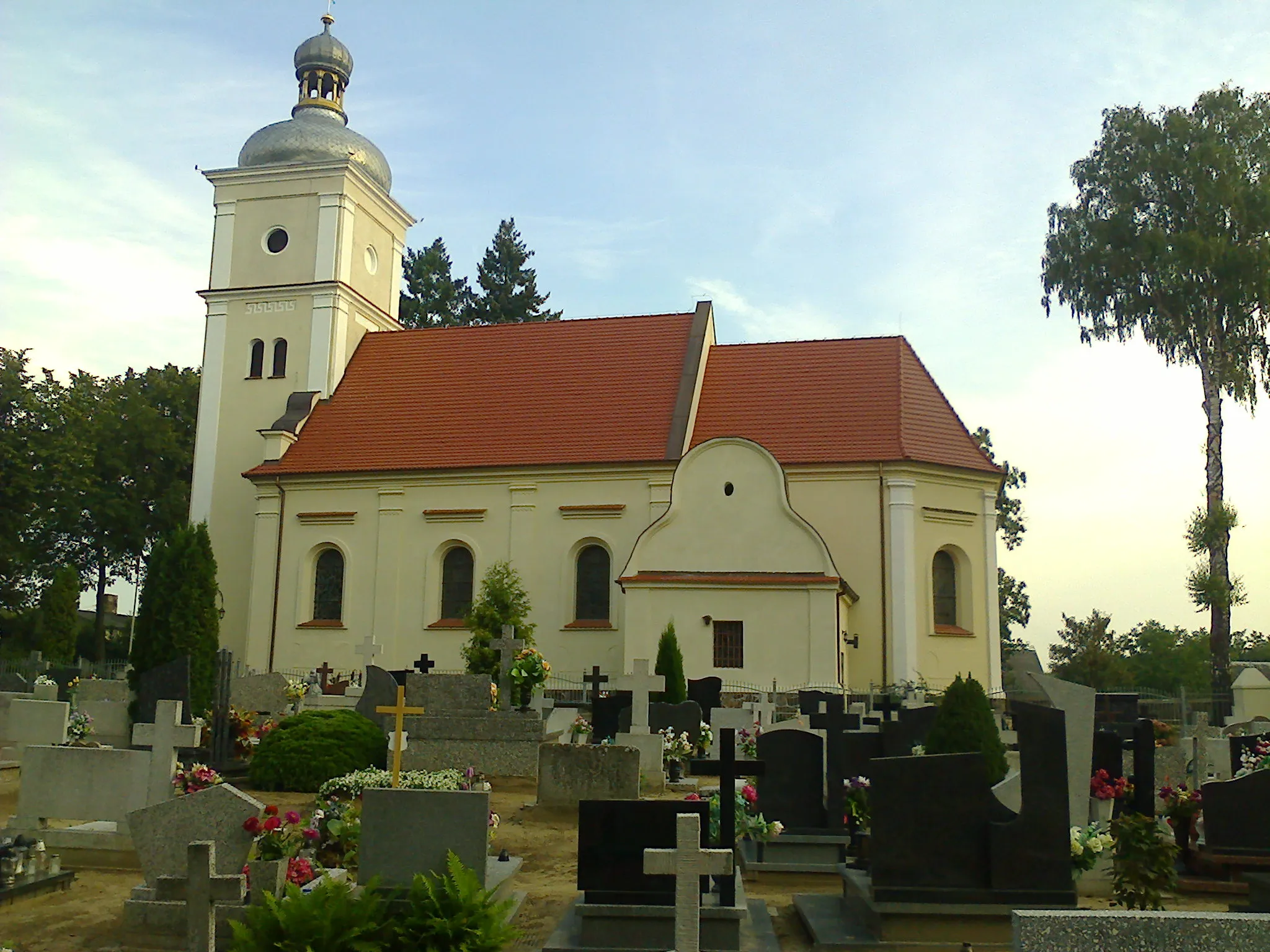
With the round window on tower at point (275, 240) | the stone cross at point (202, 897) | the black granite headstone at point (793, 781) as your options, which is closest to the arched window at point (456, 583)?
the round window on tower at point (275, 240)

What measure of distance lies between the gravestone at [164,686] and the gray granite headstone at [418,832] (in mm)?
9731

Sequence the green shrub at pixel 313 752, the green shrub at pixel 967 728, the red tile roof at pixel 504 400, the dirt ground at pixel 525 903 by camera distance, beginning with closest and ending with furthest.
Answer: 1. the dirt ground at pixel 525 903
2. the green shrub at pixel 967 728
3. the green shrub at pixel 313 752
4. the red tile roof at pixel 504 400

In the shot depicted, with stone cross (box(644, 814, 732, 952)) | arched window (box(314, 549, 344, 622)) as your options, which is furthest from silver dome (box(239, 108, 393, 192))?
stone cross (box(644, 814, 732, 952))

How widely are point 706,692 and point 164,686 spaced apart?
30.0 feet

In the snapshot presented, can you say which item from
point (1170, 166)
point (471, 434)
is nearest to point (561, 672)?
point (471, 434)

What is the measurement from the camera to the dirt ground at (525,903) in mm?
7102

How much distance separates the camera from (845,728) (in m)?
12.6

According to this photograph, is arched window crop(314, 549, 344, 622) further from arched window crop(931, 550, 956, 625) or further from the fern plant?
the fern plant

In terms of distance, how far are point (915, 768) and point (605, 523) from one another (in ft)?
63.5

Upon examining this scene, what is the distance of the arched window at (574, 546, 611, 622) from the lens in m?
26.0

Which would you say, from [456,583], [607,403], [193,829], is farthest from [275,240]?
[193,829]

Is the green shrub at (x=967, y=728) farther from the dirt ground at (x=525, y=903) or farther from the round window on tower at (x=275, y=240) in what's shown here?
the round window on tower at (x=275, y=240)

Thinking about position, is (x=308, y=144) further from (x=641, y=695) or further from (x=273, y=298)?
(x=641, y=695)

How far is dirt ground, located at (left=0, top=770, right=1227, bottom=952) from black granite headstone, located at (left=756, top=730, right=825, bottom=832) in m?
0.58
